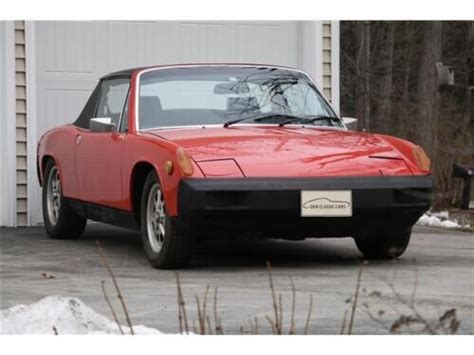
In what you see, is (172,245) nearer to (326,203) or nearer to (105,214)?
(326,203)

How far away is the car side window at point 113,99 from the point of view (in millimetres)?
8523

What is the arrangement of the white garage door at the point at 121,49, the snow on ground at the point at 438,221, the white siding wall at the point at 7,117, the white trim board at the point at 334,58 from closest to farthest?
the snow on ground at the point at 438,221
the white siding wall at the point at 7,117
the white garage door at the point at 121,49
the white trim board at the point at 334,58

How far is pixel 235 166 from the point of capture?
23.1 feet

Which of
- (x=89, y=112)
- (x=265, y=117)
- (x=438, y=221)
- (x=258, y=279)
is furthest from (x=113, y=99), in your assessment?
(x=438, y=221)

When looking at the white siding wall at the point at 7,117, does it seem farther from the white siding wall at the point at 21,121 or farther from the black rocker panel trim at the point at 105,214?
the black rocker panel trim at the point at 105,214

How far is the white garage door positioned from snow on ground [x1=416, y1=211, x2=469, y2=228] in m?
1.95

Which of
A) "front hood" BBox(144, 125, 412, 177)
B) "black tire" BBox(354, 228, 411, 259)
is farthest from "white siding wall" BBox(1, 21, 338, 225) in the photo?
"black tire" BBox(354, 228, 411, 259)

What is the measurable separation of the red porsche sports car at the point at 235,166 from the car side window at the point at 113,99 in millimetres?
17

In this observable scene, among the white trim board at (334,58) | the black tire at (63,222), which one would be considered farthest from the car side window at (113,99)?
the white trim board at (334,58)

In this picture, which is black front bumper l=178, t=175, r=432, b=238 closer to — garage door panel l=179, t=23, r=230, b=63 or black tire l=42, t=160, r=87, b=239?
black tire l=42, t=160, r=87, b=239

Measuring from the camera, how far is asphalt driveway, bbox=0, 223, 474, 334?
5.62m

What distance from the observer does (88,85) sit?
36.5 ft

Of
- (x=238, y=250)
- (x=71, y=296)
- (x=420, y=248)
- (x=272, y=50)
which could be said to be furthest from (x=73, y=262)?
(x=272, y=50)
